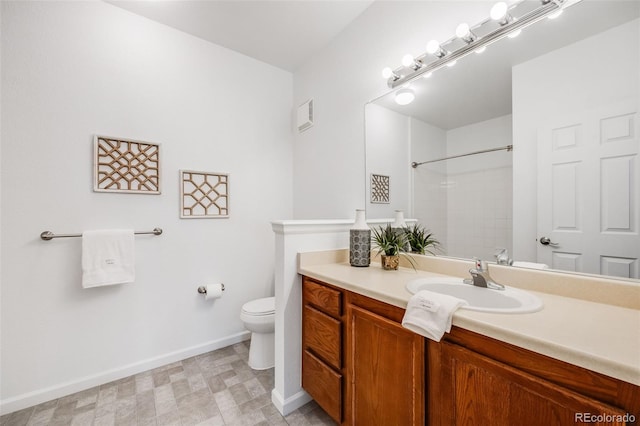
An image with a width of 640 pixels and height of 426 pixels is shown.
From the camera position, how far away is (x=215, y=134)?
228cm

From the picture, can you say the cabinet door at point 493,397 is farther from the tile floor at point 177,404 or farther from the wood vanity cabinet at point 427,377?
A: the tile floor at point 177,404

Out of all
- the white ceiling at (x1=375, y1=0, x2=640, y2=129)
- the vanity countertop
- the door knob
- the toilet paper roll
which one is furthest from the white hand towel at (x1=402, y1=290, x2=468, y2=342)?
the toilet paper roll

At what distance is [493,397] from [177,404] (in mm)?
1734

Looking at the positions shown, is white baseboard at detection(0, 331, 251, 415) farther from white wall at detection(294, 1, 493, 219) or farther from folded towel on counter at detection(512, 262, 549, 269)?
folded towel on counter at detection(512, 262, 549, 269)

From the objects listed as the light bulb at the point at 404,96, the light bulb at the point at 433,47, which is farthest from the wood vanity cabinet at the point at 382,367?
the light bulb at the point at 433,47

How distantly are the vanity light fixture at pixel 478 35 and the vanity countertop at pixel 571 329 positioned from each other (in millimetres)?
1137

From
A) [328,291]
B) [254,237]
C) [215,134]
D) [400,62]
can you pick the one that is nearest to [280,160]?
[215,134]

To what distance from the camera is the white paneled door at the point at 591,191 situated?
90 centimetres

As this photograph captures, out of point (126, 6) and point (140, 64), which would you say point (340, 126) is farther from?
point (126, 6)

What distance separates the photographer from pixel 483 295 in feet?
3.59

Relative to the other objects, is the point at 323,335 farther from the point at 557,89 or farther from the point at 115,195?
the point at 115,195

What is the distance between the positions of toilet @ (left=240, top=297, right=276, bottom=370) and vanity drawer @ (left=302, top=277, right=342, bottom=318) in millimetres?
539

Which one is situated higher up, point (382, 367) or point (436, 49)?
point (436, 49)

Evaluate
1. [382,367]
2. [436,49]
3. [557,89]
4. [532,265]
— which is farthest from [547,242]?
[436,49]
